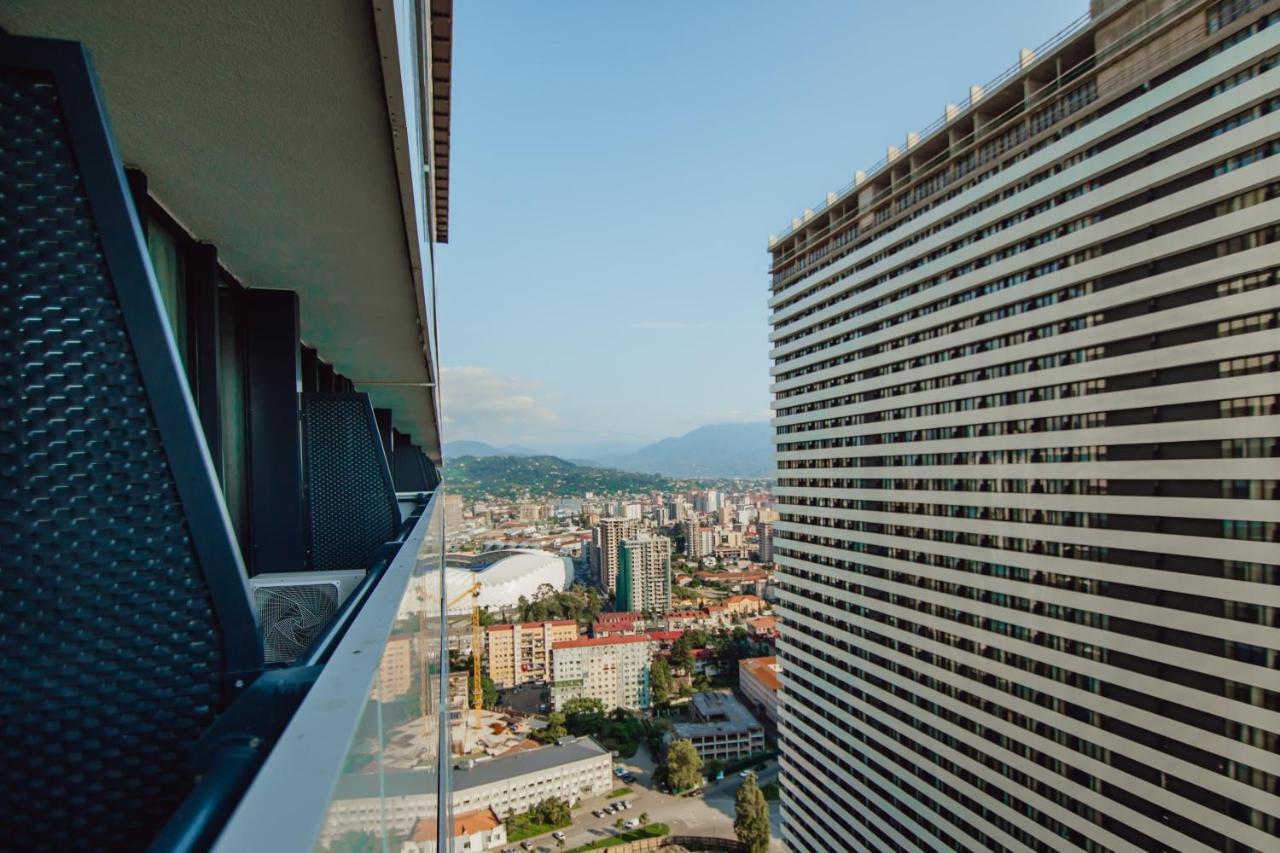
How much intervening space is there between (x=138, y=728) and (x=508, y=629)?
3890cm

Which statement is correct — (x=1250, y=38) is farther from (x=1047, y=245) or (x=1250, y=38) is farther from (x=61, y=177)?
(x=61, y=177)

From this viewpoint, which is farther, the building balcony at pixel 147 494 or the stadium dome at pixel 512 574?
the stadium dome at pixel 512 574

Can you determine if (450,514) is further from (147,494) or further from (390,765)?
(390,765)

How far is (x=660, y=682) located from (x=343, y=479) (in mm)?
32650

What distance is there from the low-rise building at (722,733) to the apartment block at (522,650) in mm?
9620

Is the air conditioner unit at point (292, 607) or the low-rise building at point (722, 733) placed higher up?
the air conditioner unit at point (292, 607)

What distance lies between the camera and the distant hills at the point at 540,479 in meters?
86.1

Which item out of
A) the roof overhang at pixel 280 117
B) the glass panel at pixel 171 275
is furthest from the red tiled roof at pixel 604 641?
the glass panel at pixel 171 275

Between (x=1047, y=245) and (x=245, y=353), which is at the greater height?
(x=1047, y=245)

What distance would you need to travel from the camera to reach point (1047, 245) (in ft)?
37.2

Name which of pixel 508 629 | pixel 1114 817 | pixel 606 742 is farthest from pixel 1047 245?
pixel 508 629

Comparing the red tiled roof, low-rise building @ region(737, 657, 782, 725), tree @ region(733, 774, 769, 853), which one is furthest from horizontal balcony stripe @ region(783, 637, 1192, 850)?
the red tiled roof

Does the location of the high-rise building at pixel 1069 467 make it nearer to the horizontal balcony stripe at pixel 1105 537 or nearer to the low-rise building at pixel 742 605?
the horizontal balcony stripe at pixel 1105 537

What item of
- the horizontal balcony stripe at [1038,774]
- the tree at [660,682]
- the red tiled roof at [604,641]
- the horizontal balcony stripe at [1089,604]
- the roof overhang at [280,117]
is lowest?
the tree at [660,682]
